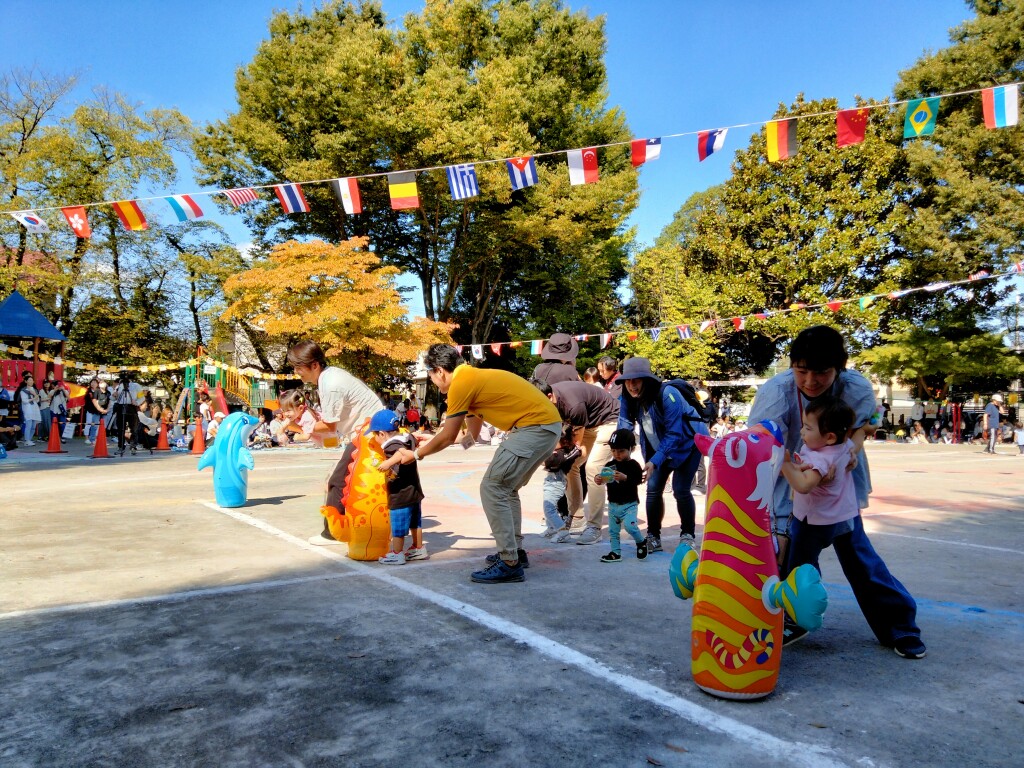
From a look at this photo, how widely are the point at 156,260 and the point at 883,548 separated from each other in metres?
31.0

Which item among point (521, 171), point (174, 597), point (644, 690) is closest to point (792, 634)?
point (644, 690)

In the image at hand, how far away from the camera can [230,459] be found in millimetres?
8195

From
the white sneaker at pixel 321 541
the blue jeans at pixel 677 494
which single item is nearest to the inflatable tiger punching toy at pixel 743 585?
the blue jeans at pixel 677 494

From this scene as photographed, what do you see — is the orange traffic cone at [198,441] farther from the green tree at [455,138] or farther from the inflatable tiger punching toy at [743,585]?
the inflatable tiger punching toy at [743,585]

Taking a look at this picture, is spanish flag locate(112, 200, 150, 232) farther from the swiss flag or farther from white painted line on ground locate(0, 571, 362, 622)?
white painted line on ground locate(0, 571, 362, 622)

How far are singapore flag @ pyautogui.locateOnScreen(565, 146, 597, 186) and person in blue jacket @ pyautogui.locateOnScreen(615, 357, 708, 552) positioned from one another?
7471 millimetres

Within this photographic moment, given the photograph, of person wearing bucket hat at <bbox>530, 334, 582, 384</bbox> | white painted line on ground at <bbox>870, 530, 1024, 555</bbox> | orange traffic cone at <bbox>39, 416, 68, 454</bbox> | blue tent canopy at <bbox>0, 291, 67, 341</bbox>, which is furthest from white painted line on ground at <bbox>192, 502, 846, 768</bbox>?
blue tent canopy at <bbox>0, 291, 67, 341</bbox>

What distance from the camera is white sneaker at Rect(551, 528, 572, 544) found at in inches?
258

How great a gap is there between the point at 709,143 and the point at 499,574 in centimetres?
949

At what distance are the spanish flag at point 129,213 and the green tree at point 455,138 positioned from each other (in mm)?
13168

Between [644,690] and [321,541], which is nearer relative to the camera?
[644,690]

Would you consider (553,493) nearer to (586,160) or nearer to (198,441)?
(586,160)

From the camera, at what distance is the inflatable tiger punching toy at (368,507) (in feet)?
18.2

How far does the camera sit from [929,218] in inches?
1144
